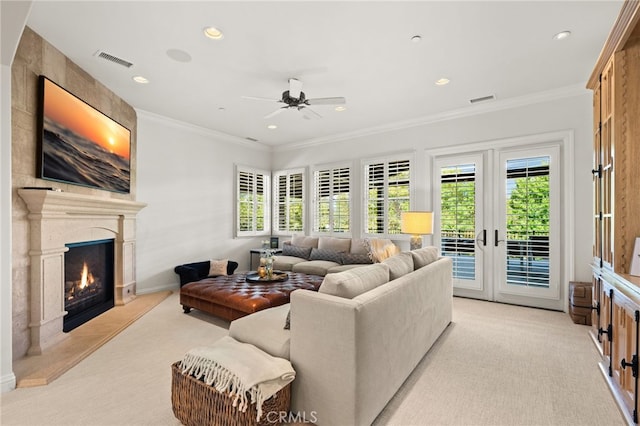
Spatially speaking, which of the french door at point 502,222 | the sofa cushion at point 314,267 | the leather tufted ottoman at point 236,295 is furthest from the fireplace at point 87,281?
the french door at point 502,222

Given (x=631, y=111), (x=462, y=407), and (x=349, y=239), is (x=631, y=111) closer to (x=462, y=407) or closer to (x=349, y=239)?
(x=462, y=407)

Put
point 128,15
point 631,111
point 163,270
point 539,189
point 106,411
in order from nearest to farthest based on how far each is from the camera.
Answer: point 106,411
point 631,111
point 128,15
point 539,189
point 163,270

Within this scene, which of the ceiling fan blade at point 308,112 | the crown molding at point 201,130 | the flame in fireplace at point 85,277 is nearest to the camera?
the flame in fireplace at point 85,277

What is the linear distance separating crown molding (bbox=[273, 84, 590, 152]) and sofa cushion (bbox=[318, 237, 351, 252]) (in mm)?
2052

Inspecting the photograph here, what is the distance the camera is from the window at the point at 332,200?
20.4ft

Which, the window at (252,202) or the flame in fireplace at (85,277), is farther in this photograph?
the window at (252,202)

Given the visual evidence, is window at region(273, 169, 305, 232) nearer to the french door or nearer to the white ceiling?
the white ceiling

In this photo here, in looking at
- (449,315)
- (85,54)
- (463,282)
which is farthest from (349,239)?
(85,54)

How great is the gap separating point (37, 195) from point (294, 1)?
274 centimetres

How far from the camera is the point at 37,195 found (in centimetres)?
271

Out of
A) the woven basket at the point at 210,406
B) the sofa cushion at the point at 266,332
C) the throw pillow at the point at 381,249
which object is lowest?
the woven basket at the point at 210,406

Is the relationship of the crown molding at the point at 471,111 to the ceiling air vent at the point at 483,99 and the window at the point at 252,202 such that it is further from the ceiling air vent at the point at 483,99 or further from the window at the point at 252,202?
the window at the point at 252,202

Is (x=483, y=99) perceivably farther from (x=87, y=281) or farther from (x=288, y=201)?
(x=87, y=281)

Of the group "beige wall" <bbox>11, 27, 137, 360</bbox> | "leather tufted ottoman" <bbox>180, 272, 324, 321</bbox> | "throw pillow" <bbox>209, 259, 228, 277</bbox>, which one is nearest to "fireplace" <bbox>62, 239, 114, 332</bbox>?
"beige wall" <bbox>11, 27, 137, 360</bbox>
